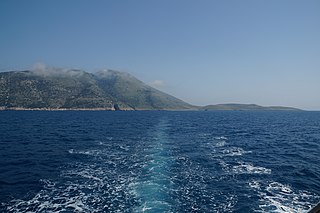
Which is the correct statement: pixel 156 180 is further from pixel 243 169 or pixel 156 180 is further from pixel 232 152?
pixel 232 152

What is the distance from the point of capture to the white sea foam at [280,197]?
23.6 metres

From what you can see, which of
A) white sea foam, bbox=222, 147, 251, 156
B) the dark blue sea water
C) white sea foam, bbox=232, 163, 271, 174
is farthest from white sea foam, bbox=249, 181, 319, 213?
white sea foam, bbox=222, 147, 251, 156

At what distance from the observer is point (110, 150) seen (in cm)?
5141

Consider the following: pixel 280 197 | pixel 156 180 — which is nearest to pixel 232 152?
pixel 280 197

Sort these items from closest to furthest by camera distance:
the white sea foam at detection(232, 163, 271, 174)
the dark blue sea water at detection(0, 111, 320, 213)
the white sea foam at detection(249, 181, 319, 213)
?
1. the white sea foam at detection(249, 181, 319, 213)
2. the dark blue sea water at detection(0, 111, 320, 213)
3. the white sea foam at detection(232, 163, 271, 174)

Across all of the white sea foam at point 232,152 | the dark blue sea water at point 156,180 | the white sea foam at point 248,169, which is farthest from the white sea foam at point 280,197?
the white sea foam at point 232,152

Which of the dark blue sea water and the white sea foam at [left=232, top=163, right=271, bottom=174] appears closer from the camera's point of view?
the dark blue sea water

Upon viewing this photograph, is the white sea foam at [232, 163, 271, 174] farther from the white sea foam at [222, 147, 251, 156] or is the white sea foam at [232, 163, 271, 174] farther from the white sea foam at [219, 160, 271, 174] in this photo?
the white sea foam at [222, 147, 251, 156]

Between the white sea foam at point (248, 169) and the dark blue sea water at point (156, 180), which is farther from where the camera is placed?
the white sea foam at point (248, 169)

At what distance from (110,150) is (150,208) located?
3023 cm

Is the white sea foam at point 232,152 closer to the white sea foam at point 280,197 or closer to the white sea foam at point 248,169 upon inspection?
the white sea foam at point 248,169

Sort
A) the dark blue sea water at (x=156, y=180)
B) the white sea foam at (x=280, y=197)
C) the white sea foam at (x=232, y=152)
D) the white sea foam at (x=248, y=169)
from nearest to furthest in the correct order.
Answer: the white sea foam at (x=280, y=197) → the dark blue sea water at (x=156, y=180) → the white sea foam at (x=248, y=169) → the white sea foam at (x=232, y=152)

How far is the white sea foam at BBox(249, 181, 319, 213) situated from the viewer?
77.4 feet

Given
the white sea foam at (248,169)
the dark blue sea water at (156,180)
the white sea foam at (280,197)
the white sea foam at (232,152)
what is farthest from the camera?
the white sea foam at (232,152)
